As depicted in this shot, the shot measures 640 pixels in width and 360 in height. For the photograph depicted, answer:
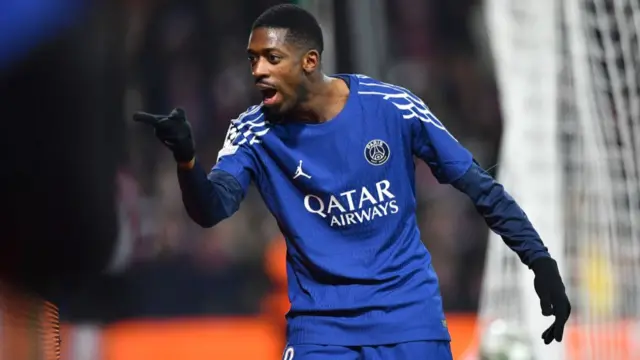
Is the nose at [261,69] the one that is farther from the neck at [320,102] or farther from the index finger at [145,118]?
the index finger at [145,118]

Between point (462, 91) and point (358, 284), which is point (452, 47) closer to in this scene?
point (462, 91)

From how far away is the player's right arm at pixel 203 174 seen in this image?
2307 millimetres

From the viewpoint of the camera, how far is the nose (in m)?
2.65

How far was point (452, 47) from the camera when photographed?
33.8 feet

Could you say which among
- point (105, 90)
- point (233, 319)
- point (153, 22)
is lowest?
point (233, 319)

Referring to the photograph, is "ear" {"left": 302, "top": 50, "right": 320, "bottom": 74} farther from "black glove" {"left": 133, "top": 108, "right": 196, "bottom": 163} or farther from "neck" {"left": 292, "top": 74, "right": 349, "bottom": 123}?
"black glove" {"left": 133, "top": 108, "right": 196, "bottom": 163}

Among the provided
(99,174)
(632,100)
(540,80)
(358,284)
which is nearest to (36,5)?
(99,174)

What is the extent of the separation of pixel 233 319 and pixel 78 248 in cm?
722

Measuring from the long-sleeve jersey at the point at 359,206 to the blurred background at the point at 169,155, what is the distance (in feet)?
1.49

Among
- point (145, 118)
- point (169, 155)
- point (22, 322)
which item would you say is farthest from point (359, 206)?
point (169, 155)

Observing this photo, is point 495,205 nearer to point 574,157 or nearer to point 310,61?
point 310,61

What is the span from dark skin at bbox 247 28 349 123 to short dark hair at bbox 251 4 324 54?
0.04 ft

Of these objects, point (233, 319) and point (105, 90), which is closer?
point (105, 90)

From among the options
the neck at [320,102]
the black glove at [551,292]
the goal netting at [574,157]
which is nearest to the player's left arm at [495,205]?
the black glove at [551,292]
